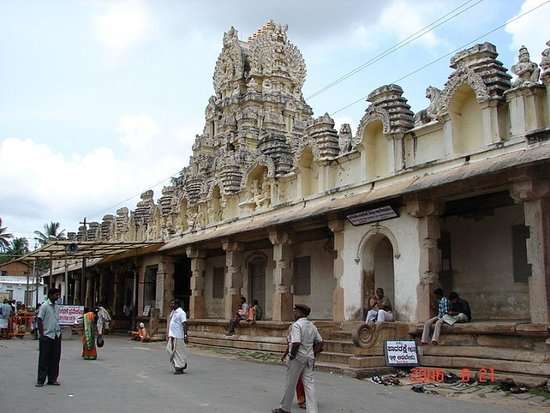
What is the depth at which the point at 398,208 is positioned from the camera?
13438 millimetres

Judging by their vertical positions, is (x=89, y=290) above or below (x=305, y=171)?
below

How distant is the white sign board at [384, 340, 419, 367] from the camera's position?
11805mm

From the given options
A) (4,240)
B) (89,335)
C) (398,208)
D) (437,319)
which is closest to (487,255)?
(398,208)

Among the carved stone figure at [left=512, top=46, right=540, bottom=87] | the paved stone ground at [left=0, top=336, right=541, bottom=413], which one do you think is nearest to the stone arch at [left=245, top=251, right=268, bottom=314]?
the paved stone ground at [left=0, top=336, right=541, bottom=413]

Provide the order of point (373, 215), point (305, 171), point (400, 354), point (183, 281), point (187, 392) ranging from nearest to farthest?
point (187, 392), point (400, 354), point (373, 215), point (305, 171), point (183, 281)

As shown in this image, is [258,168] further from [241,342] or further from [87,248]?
[87,248]

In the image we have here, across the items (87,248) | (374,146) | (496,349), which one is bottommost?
Answer: (496,349)

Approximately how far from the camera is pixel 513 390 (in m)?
9.61

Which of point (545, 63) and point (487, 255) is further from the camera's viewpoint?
point (487, 255)

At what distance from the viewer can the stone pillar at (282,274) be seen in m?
17.0

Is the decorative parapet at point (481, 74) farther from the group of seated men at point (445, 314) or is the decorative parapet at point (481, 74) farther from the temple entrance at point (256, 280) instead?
the temple entrance at point (256, 280)

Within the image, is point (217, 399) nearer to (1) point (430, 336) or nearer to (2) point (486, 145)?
(1) point (430, 336)

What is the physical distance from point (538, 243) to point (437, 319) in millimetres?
2539

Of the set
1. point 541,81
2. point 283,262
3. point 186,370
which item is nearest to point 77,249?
point 283,262
